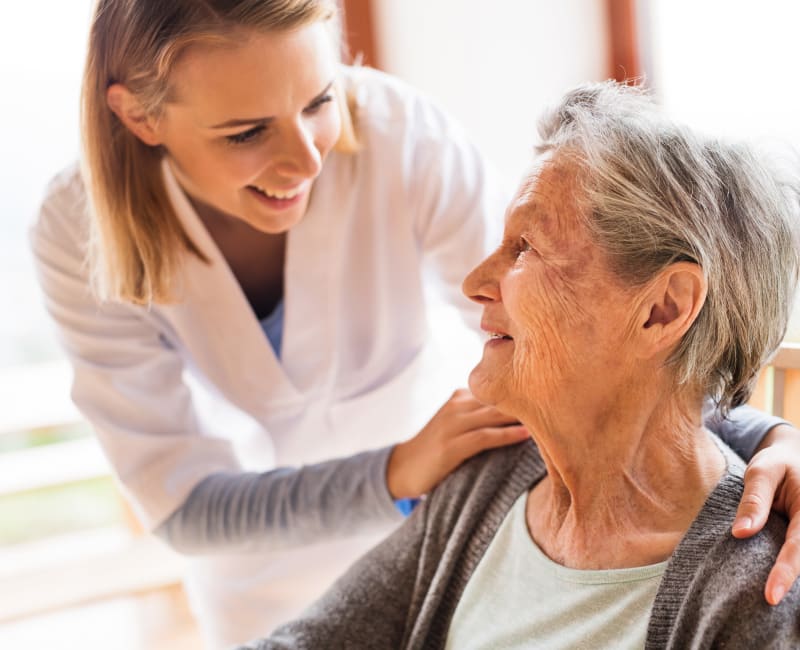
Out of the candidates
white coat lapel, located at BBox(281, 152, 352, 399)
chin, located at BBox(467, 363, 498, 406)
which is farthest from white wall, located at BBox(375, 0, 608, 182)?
chin, located at BBox(467, 363, 498, 406)

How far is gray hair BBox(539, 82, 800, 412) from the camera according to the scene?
117 centimetres

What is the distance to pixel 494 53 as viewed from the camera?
2934 mm

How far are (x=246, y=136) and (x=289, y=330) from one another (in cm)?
Answer: 45

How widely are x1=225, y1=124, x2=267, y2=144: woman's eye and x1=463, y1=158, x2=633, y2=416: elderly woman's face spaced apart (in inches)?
16.3

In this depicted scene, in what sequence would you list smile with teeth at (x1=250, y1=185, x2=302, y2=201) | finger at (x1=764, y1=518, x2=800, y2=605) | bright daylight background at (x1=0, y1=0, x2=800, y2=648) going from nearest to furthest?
finger at (x1=764, y1=518, x2=800, y2=605) → smile with teeth at (x1=250, y1=185, x2=302, y2=201) → bright daylight background at (x1=0, y1=0, x2=800, y2=648)

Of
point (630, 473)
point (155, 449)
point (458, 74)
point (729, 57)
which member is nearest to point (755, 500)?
point (630, 473)

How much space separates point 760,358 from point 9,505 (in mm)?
2956

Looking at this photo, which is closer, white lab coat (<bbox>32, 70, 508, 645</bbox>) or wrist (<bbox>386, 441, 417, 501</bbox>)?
wrist (<bbox>386, 441, 417, 501</bbox>)

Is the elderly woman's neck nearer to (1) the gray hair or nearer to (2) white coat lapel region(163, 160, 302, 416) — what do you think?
(1) the gray hair

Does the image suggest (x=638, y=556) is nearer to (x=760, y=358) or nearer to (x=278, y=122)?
(x=760, y=358)

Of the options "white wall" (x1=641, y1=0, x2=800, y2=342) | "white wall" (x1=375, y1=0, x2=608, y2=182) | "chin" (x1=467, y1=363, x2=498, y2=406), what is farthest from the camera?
"white wall" (x1=375, y1=0, x2=608, y2=182)

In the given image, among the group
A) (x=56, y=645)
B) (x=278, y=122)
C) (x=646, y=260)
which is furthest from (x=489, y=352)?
(x=56, y=645)

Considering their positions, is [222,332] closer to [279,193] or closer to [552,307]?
[279,193]

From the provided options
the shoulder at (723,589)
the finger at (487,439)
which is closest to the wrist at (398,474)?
the finger at (487,439)
